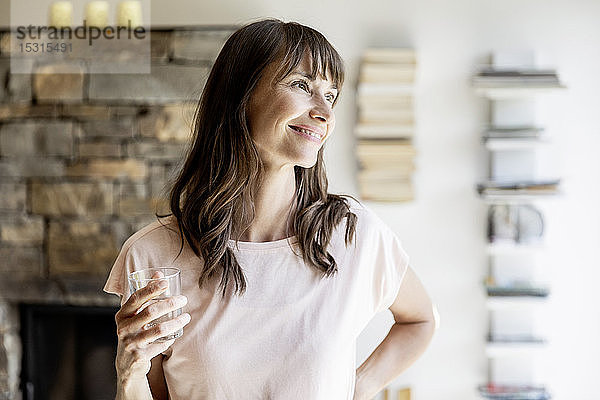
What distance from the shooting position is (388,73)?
3.07 m

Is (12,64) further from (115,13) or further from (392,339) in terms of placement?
(392,339)

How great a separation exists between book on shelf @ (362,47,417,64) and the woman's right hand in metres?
1.96

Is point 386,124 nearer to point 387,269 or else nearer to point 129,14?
point 129,14

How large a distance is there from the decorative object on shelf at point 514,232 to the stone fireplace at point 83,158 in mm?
1116

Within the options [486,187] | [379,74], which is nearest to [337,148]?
[379,74]

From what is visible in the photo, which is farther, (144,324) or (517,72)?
(517,72)

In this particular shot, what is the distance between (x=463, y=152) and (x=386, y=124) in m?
0.33

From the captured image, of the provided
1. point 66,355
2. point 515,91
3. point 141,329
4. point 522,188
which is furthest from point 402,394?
point 141,329

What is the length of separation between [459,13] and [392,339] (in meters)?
1.71

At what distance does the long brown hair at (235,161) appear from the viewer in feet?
4.87

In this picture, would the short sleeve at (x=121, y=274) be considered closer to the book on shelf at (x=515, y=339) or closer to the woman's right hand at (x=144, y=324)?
the woman's right hand at (x=144, y=324)

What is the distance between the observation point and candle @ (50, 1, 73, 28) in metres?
3.15

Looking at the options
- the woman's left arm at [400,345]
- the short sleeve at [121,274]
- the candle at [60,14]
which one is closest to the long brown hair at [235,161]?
the short sleeve at [121,274]
